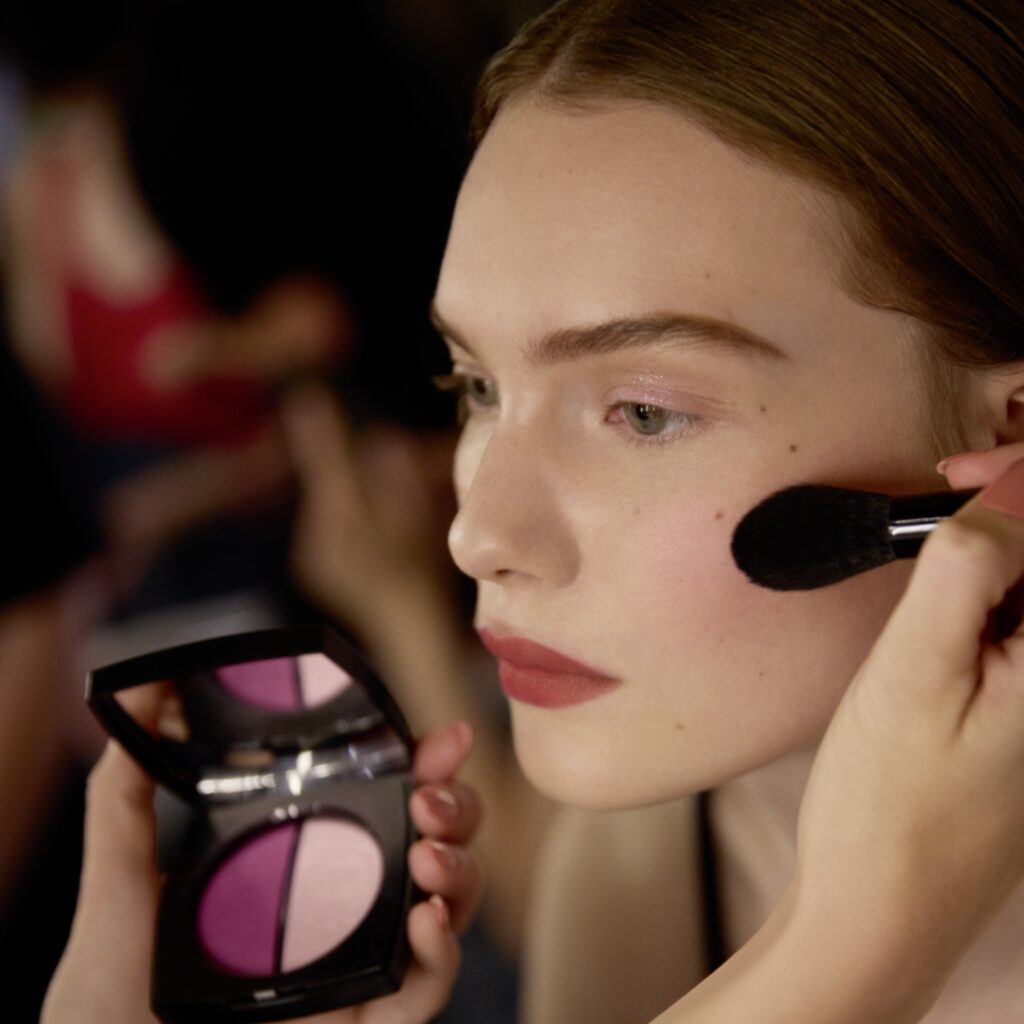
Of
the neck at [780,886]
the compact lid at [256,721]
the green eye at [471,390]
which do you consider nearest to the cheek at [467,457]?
the green eye at [471,390]

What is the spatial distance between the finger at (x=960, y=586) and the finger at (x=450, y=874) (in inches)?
10.9

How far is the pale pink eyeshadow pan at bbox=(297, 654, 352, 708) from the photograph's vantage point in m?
0.57

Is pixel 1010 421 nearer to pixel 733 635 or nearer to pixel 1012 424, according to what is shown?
pixel 1012 424

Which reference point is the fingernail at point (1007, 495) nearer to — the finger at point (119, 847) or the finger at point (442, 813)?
the finger at point (442, 813)

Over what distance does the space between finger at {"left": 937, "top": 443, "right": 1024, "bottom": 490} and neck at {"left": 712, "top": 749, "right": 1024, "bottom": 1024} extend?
22cm

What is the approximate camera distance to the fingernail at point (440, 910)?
0.58m

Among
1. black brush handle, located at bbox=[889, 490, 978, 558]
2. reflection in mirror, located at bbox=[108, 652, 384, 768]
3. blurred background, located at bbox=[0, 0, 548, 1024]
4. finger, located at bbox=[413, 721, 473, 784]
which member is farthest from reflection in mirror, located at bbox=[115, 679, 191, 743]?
blurred background, located at bbox=[0, 0, 548, 1024]

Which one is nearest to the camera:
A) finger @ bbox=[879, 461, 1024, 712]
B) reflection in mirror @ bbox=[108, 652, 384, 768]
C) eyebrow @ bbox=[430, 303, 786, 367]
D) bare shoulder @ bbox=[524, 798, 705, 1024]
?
finger @ bbox=[879, 461, 1024, 712]

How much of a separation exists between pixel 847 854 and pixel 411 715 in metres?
0.78

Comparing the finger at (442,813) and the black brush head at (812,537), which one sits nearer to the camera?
the black brush head at (812,537)

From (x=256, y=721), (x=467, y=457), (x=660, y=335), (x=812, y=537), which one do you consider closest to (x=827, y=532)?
(x=812, y=537)

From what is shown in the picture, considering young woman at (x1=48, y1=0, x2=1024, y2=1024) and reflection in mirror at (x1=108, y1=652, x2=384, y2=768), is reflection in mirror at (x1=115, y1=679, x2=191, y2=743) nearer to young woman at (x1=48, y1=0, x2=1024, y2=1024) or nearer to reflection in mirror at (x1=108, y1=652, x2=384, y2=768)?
reflection in mirror at (x1=108, y1=652, x2=384, y2=768)

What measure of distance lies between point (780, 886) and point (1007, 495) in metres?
0.34

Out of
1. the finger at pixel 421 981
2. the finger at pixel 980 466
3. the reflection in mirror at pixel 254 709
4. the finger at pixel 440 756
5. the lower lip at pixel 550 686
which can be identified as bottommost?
the finger at pixel 421 981
